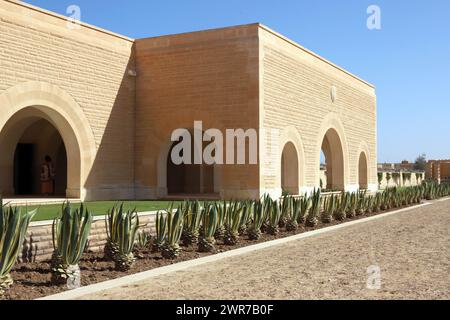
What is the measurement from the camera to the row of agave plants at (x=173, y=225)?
5961 mm

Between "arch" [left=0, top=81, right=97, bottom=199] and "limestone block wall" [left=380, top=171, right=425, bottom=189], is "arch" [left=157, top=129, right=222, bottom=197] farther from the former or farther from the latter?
"limestone block wall" [left=380, top=171, right=425, bottom=189]

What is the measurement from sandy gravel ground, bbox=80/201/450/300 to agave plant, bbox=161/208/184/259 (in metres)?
0.86

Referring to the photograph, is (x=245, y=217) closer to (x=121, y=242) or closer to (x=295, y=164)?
(x=121, y=242)

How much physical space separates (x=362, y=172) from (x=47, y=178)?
16.3m

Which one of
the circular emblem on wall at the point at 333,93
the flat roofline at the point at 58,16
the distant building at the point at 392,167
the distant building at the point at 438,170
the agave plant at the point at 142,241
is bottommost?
the agave plant at the point at 142,241

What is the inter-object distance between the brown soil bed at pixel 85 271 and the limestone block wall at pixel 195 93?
691cm

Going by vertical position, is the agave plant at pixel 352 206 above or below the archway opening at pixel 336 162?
below

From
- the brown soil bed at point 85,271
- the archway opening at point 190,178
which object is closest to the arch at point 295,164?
the archway opening at point 190,178

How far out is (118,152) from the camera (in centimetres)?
1666

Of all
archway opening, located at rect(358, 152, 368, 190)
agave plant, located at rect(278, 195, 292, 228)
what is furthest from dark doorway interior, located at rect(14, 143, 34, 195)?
archway opening, located at rect(358, 152, 368, 190)

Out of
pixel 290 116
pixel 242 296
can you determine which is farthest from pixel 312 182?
pixel 242 296

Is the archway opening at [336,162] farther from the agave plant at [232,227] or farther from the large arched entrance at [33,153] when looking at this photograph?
the agave plant at [232,227]

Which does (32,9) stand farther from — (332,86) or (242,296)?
(332,86)

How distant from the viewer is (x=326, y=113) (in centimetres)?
2155
